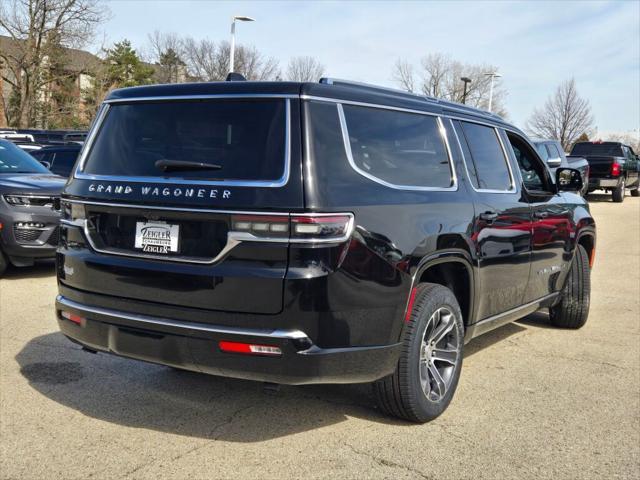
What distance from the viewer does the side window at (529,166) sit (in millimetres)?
5367

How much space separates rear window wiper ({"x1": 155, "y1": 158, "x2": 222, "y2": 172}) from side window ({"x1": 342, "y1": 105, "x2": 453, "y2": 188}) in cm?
74

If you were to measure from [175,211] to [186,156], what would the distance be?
319 mm

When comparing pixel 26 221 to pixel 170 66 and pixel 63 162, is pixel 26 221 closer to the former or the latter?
pixel 63 162

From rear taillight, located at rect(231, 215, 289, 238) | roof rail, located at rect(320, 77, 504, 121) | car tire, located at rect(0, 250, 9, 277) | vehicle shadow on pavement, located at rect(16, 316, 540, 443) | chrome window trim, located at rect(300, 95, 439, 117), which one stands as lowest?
vehicle shadow on pavement, located at rect(16, 316, 540, 443)

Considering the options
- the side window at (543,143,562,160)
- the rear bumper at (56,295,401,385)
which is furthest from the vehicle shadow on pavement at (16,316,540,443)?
the side window at (543,143,562,160)

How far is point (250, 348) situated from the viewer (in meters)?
3.11

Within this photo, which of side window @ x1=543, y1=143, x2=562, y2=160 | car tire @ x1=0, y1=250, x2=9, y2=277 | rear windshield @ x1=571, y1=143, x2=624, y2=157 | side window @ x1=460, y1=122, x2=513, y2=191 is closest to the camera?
side window @ x1=460, y1=122, x2=513, y2=191

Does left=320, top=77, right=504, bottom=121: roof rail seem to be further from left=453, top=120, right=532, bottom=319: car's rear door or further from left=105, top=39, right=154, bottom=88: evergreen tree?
left=105, top=39, right=154, bottom=88: evergreen tree

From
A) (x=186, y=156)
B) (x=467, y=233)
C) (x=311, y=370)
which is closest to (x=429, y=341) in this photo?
(x=467, y=233)

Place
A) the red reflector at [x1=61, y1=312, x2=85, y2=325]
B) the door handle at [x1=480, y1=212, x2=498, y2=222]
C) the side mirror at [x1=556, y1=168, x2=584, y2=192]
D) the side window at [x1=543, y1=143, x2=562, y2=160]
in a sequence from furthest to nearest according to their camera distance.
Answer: the side window at [x1=543, y1=143, x2=562, y2=160] < the side mirror at [x1=556, y1=168, x2=584, y2=192] < the door handle at [x1=480, y1=212, x2=498, y2=222] < the red reflector at [x1=61, y1=312, x2=85, y2=325]

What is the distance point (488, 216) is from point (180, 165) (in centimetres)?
213

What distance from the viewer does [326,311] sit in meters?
3.10

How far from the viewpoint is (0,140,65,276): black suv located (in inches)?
306

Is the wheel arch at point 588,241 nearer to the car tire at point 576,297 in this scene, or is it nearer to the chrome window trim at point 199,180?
the car tire at point 576,297
